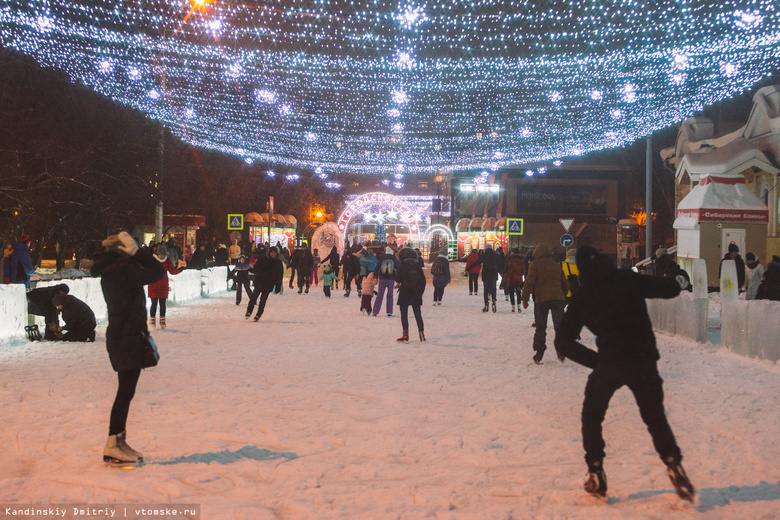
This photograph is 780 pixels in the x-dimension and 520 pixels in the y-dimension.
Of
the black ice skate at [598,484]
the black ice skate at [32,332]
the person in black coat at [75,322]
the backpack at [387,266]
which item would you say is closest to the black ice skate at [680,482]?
the black ice skate at [598,484]

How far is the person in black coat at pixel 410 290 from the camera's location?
1244 cm

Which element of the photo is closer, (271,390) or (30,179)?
(271,390)

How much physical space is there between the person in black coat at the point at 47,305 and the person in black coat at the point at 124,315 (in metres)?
7.67

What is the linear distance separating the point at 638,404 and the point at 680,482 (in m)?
0.48

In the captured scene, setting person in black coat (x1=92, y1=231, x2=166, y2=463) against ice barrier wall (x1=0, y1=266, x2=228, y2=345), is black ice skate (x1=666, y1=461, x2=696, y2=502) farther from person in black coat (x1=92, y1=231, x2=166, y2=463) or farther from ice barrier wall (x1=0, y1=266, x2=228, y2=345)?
ice barrier wall (x1=0, y1=266, x2=228, y2=345)

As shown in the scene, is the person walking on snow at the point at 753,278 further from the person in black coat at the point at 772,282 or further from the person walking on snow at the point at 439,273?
the person walking on snow at the point at 439,273

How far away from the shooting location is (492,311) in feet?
62.3

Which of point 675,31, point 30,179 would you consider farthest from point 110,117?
point 675,31

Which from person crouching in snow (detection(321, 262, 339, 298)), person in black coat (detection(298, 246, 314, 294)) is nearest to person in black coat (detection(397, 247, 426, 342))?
person crouching in snow (detection(321, 262, 339, 298))

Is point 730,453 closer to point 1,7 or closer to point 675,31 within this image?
point 675,31

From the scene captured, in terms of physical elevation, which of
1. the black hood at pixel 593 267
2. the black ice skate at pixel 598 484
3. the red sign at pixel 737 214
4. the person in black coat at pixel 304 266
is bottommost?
the black ice skate at pixel 598 484

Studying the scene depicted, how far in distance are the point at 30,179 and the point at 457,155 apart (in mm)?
22178

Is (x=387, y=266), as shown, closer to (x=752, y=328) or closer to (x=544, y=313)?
(x=544, y=313)

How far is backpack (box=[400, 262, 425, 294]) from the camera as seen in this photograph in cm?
1255
